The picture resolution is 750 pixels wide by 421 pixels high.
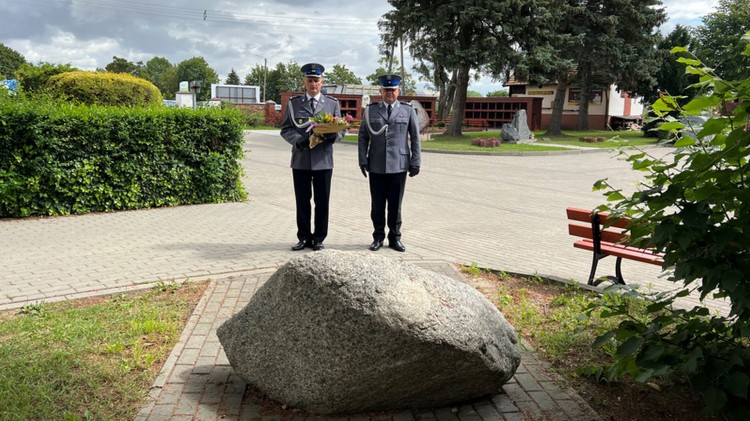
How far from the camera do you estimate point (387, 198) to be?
7.41 meters

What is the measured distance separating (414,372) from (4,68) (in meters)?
Answer: 89.7

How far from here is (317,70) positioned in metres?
6.97

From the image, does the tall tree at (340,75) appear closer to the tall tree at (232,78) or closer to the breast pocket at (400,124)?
the tall tree at (232,78)

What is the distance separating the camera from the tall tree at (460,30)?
1057 inches

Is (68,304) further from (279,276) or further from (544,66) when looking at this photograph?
(544,66)

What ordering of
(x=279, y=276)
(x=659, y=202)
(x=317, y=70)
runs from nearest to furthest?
1. (x=659, y=202)
2. (x=279, y=276)
3. (x=317, y=70)

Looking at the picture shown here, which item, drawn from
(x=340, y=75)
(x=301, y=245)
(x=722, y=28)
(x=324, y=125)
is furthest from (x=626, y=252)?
(x=340, y=75)

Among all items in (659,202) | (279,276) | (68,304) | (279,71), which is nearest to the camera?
(659,202)

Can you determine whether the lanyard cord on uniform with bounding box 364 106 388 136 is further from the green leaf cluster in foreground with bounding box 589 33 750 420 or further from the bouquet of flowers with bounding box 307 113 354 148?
the green leaf cluster in foreground with bounding box 589 33 750 420

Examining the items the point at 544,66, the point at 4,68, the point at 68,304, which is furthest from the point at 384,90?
the point at 4,68

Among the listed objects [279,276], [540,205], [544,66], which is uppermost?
[544,66]

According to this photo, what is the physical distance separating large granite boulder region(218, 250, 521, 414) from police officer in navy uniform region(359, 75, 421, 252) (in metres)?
3.69

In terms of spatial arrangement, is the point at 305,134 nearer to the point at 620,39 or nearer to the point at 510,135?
the point at 510,135

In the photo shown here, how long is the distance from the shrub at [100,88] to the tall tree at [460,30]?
16079 millimetres
